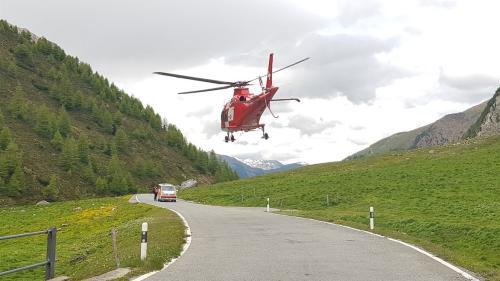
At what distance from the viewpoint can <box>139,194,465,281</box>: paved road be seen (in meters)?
10.4

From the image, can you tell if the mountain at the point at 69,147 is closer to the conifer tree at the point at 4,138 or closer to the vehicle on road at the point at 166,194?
the conifer tree at the point at 4,138

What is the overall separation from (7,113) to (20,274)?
13819 cm

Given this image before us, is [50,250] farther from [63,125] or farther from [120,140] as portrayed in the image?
[120,140]

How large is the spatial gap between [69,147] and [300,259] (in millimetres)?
121280

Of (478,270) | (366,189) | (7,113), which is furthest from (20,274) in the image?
(7,113)

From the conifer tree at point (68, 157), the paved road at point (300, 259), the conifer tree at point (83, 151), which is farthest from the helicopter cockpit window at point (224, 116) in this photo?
the conifer tree at point (83, 151)

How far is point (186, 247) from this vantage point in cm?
1534

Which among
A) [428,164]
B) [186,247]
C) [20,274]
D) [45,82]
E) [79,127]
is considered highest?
[45,82]

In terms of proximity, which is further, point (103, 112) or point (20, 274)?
point (103, 112)

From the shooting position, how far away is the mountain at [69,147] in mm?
109812

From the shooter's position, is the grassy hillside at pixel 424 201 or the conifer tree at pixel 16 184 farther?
the conifer tree at pixel 16 184

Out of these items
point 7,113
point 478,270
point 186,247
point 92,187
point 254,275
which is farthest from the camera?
point 7,113

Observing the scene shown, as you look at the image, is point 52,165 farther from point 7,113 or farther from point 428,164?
point 428,164

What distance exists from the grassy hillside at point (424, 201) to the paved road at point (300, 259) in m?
1.39
